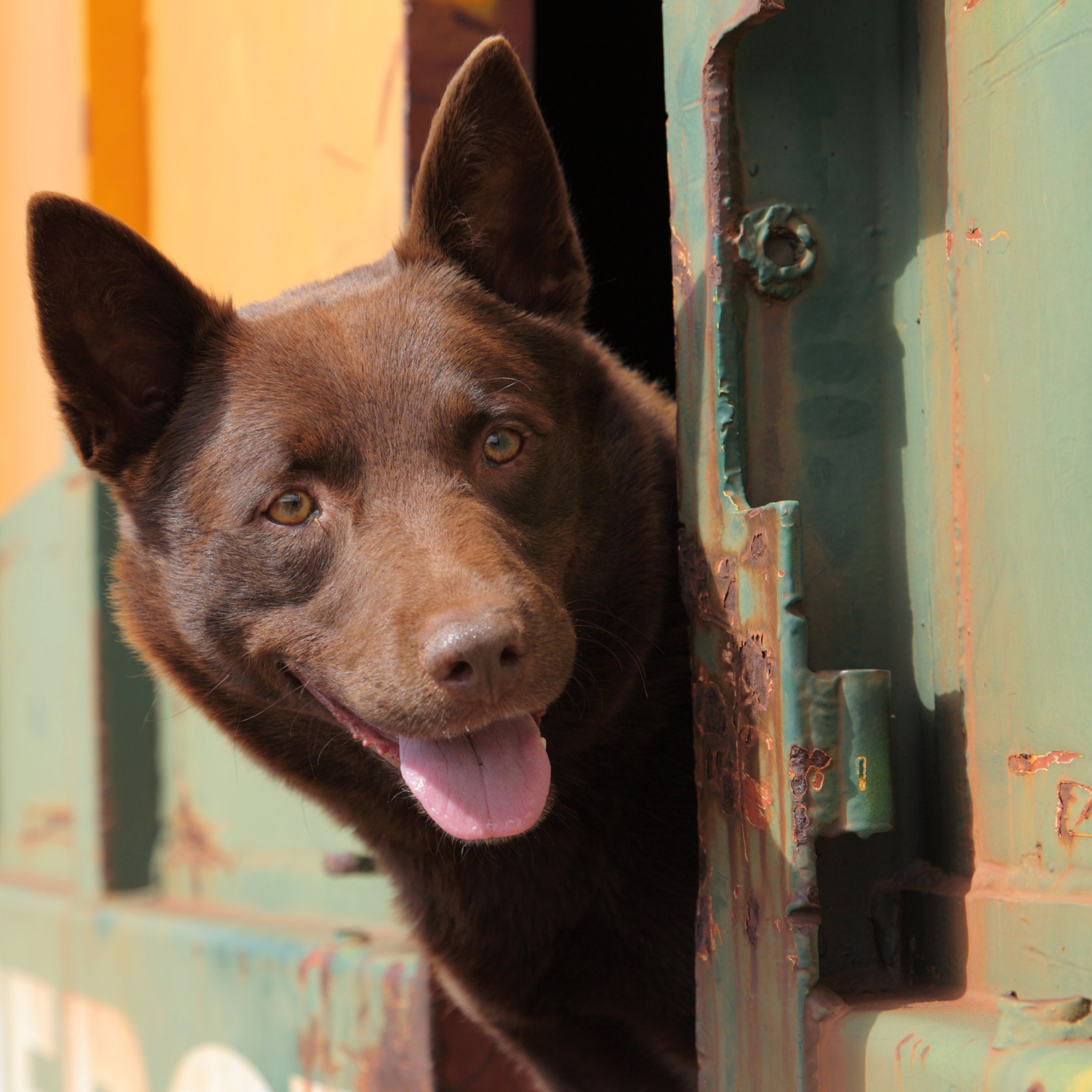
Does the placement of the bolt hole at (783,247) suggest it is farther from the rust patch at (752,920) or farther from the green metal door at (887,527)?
the rust patch at (752,920)

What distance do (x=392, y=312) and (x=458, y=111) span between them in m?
0.34

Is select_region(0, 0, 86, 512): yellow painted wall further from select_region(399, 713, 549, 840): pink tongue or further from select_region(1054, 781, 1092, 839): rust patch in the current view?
select_region(1054, 781, 1092, 839): rust patch

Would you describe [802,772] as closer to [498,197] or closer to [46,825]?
[498,197]

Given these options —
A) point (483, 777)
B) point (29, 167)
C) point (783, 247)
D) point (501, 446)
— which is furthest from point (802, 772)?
point (29, 167)

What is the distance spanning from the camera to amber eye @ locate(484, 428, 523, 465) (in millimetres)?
1865

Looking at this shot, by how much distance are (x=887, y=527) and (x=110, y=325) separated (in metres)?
1.29

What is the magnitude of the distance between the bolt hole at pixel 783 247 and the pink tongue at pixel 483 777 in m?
0.72

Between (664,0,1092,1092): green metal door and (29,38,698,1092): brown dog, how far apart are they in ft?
1.15

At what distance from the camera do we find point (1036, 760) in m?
1.19

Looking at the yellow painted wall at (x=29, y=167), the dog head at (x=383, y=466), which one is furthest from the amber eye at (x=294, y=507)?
the yellow painted wall at (x=29, y=167)

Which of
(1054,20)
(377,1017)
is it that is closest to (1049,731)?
(1054,20)

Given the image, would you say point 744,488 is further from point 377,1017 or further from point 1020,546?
point 377,1017

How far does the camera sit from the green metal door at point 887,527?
3.79ft

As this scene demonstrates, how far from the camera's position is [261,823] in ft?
9.91
